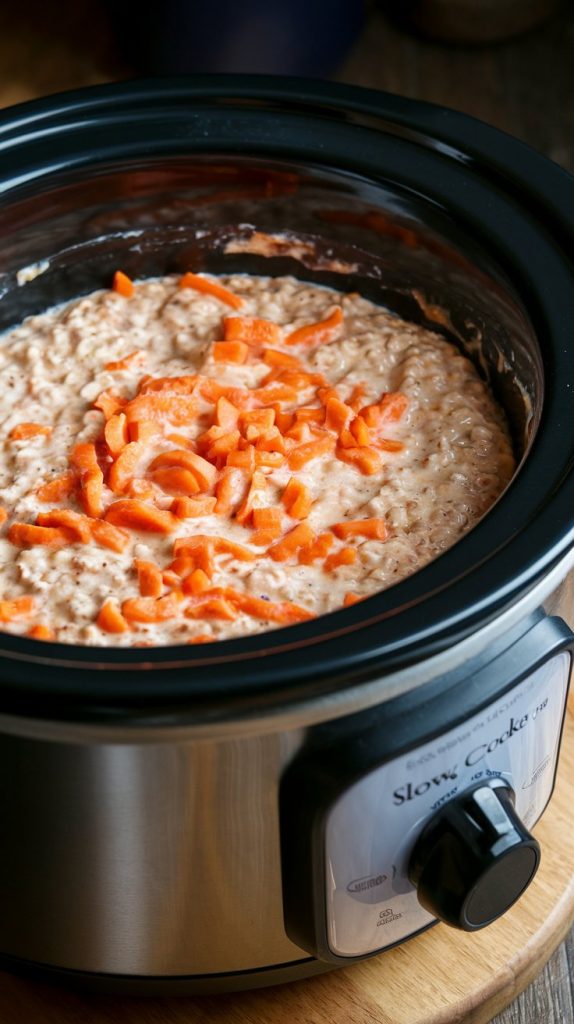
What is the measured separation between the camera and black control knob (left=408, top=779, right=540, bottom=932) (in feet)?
3.35

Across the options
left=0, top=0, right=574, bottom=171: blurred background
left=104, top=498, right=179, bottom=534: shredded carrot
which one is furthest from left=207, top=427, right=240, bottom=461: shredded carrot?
left=0, top=0, right=574, bottom=171: blurred background

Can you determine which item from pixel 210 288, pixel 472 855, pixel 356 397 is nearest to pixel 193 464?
pixel 356 397

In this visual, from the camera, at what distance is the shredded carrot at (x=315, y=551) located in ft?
4.15

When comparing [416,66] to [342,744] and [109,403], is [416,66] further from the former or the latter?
[342,744]

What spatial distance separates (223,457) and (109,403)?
0.18 m

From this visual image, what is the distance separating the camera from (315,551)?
1.27m

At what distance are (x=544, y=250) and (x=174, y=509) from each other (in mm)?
470

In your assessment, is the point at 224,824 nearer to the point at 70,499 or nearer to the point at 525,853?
the point at 525,853

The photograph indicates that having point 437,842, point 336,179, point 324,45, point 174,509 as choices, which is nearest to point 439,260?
point 336,179

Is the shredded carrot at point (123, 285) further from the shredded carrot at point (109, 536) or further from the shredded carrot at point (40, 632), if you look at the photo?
the shredded carrot at point (40, 632)

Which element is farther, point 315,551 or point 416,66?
point 416,66

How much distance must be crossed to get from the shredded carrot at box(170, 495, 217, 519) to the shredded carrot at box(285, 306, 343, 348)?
0.34 m

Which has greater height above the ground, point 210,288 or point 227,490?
point 210,288

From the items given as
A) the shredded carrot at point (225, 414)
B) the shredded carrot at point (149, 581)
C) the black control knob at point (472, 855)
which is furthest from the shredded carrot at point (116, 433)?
the black control knob at point (472, 855)
